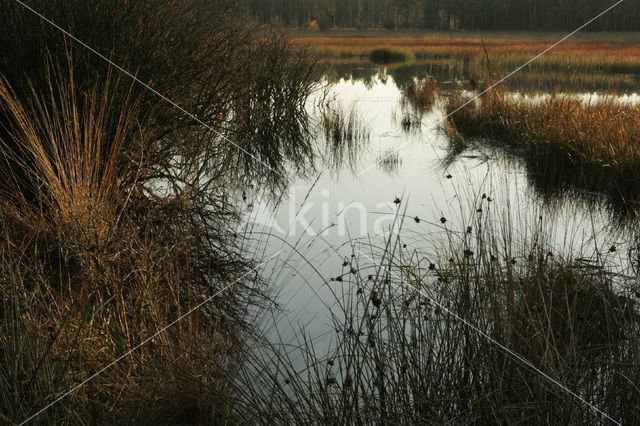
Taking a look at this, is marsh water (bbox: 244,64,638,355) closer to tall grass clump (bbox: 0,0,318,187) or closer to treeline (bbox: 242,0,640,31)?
tall grass clump (bbox: 0,0,318,187)

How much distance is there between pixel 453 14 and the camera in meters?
36.9

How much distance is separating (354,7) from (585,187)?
43104 mm

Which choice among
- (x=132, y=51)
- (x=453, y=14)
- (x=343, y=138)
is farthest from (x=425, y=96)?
(x=453, y=14)

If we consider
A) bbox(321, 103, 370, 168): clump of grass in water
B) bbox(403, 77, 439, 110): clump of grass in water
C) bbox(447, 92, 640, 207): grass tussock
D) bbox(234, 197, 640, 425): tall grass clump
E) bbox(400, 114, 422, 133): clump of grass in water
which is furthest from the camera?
bbox(403, 77, 439, 110): clump of grass in water

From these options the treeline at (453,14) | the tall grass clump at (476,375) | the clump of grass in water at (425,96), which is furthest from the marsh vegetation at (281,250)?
the treeline at (453,14)

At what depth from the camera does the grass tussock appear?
595 centimetres

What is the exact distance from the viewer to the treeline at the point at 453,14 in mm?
26094

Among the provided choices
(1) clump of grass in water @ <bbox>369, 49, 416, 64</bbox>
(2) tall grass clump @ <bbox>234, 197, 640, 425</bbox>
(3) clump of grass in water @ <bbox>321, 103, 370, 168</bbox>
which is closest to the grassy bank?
(1) clump of grass in water @ <bbox>369, 49, 416, 64</bbox>

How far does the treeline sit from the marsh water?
4.77m

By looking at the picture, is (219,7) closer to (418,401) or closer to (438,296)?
(438,296)

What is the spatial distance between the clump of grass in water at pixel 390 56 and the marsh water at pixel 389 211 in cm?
1557

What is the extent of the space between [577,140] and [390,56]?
21.7 meters

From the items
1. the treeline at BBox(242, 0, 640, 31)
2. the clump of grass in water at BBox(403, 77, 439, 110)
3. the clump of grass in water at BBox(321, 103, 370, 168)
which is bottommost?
the clump of grass in water at BBox(321, 103, 370, 168)

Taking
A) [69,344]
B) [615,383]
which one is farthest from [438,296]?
[69,344]
